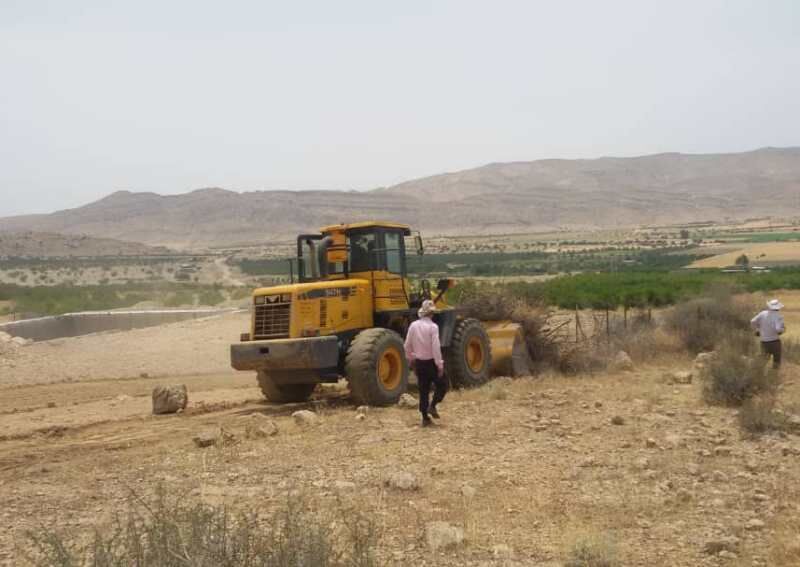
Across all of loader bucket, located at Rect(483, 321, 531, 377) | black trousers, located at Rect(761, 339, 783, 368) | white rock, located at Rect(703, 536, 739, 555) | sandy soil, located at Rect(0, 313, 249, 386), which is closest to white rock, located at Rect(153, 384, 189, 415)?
loader bucket, located at Rect(483, 321, 531, 377)

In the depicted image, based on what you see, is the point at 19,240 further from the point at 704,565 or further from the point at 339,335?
the point at 704,565

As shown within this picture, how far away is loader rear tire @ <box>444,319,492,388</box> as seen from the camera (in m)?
16.5

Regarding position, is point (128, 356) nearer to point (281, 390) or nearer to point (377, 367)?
point (281, 390)

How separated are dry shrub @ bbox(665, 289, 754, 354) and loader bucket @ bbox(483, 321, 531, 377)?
5.55m

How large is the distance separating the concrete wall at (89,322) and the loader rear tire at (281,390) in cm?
1814

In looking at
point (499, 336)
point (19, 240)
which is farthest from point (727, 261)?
point (19, 240)

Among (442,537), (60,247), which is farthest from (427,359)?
(60,247)

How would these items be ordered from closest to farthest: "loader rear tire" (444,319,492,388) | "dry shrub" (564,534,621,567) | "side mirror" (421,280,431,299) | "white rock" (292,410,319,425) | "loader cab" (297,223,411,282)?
"dry shrub" (564,534,621,567) → "white rock" (292,410,319,425) → "loader cab" (297,223,411,282) → "loader rear tire" (444,319,492,388) → "side mirror" (421,280,431,299)

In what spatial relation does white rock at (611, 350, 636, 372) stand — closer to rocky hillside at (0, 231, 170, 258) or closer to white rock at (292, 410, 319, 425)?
white rock at (292, 410, 319, 425)

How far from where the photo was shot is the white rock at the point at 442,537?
300 inches

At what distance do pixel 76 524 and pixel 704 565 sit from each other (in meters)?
5.18

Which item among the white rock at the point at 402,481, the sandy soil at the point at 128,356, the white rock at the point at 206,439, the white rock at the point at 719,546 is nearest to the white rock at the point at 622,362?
the white rock at the point at 206,439

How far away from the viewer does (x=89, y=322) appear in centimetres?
3488

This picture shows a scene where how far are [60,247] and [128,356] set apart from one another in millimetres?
92869
